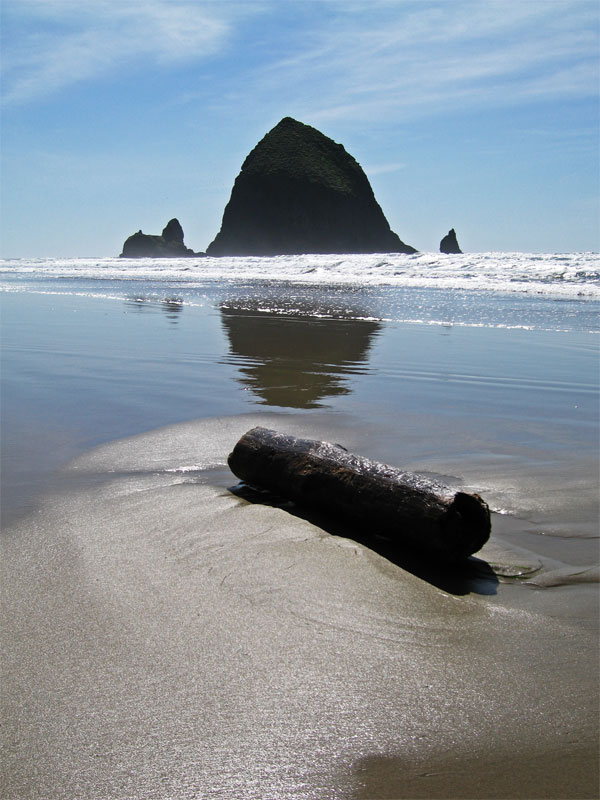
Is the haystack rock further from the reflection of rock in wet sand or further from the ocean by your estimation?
the ocean

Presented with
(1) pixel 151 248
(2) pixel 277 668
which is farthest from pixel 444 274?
(1) pixel 151 248

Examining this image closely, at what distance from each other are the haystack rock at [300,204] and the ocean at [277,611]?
9838cm

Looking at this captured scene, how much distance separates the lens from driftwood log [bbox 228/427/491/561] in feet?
10.6

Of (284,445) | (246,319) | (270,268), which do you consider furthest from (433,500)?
(270,268)

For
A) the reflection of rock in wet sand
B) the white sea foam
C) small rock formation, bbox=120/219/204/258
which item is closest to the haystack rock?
small rock formation, bbox=120/219/204/258

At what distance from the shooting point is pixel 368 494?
3523 millimetres

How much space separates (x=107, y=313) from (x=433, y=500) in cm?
1384

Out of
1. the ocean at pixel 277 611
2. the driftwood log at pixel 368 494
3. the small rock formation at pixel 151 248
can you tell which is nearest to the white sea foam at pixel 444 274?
the ocean at pixel 277 611

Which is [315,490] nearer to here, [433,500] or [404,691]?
[433,500]

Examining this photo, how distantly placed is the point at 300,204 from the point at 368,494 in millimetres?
109979

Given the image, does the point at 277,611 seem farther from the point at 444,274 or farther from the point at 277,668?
the point at 444,274

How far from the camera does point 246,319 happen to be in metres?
14.7

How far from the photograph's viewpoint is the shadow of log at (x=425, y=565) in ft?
10.1

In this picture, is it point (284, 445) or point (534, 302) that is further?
point (534, 302)
